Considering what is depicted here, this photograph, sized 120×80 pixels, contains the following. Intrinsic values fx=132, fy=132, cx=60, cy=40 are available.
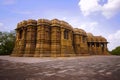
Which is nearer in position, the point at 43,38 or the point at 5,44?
the point at 43,38

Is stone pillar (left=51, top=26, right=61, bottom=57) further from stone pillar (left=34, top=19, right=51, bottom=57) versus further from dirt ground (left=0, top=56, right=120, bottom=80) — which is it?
dirt ground (left=0, top=56, right=120, bottom=80)

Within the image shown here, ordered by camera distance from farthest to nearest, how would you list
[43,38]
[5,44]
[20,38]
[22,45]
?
[5,44]
[20,38]
[22,45]
[43,38]

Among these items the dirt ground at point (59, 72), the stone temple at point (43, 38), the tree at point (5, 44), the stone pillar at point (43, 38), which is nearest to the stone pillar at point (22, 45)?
the stone temple at point (43, 38)

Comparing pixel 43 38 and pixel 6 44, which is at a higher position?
pixel 43 38

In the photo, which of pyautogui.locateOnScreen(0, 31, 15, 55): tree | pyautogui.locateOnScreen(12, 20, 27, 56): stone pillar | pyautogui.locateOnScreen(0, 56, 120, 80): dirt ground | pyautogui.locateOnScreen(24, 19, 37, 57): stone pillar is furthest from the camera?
pyautogui.locateOnScreen(0, 31, 15, 55): tree

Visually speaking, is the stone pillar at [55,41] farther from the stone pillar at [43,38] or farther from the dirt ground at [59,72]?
the dirt ground at [59,72]

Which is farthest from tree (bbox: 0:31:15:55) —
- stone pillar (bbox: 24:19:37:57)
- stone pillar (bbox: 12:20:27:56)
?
stone pillar (bbox: 24:19:37:57)

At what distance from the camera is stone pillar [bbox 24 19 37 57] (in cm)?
2297

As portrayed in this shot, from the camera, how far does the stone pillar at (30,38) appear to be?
23.0 metres

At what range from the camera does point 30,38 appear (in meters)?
23.7

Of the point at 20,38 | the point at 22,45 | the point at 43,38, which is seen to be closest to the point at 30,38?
the point at 22,45

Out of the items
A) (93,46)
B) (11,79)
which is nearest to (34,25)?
(11,79)

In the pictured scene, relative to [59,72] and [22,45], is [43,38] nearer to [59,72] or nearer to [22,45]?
[22,45]

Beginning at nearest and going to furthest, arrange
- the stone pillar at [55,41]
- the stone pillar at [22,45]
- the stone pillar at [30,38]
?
1. the stone pillar at [55,41]
2. the stone pillar at [30,38]
3. the stone pillar at [22,45]
